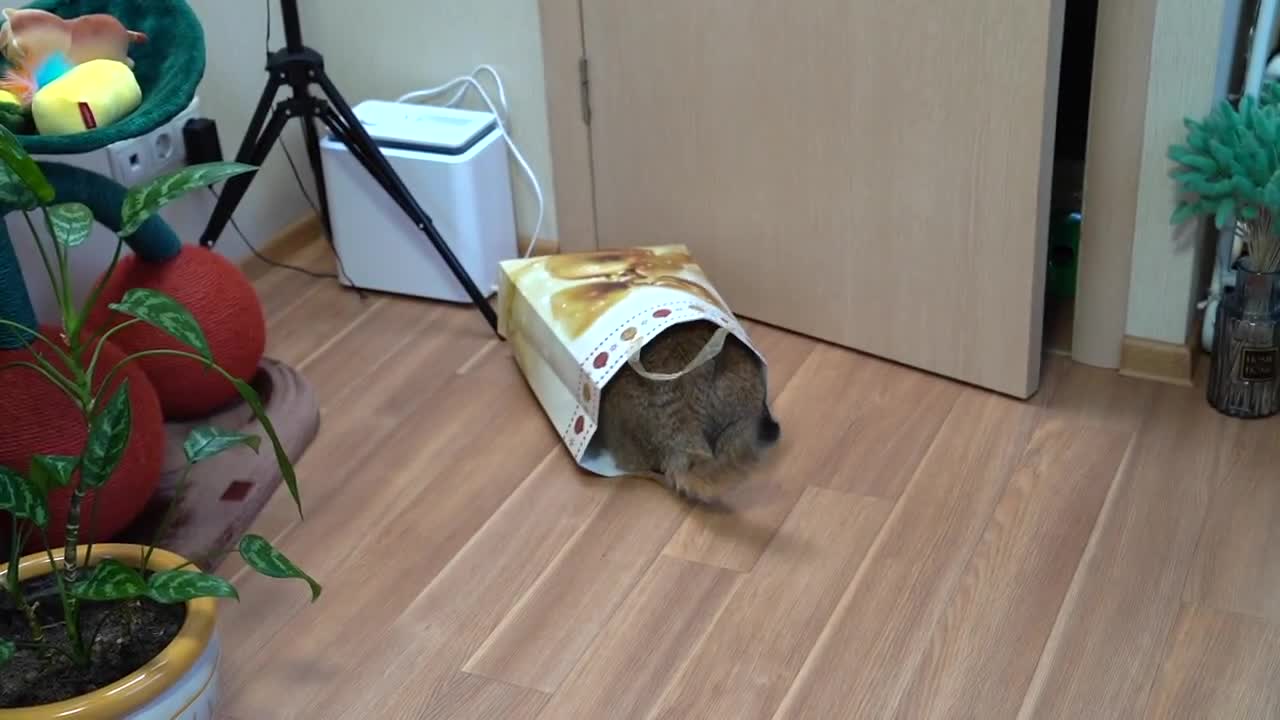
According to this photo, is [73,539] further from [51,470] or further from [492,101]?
[492,101]

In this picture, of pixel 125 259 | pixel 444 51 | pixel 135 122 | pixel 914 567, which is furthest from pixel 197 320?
pixel 914 567

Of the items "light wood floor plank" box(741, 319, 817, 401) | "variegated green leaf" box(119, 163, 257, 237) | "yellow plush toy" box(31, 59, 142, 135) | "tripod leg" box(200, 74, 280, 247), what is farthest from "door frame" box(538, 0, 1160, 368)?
"variegated green leaf" box(119, 163, 257, 237)

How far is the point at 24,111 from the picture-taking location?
172cm

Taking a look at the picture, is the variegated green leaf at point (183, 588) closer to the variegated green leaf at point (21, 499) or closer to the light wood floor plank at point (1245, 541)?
the variegated green leaf at point (21, 499)

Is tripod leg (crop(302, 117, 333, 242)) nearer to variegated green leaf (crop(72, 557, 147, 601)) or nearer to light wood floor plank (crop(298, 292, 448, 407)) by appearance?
light wood floor plank (crop(298, 292, 448, 407))

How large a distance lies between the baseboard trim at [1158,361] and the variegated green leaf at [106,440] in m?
1.43

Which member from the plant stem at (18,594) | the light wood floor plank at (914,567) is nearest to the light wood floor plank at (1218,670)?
the light wood floor plank at (914,567)

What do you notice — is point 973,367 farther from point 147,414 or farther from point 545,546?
point 147,414

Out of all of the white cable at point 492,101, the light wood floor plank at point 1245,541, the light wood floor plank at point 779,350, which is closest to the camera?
the light wood floor plank at point 1245,541

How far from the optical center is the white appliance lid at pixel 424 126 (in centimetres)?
239

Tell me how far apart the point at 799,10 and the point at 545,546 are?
847mm

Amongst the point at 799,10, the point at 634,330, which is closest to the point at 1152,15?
the point at 799,10

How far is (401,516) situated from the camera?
195cm

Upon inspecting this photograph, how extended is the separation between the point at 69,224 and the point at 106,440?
8.6 inches
